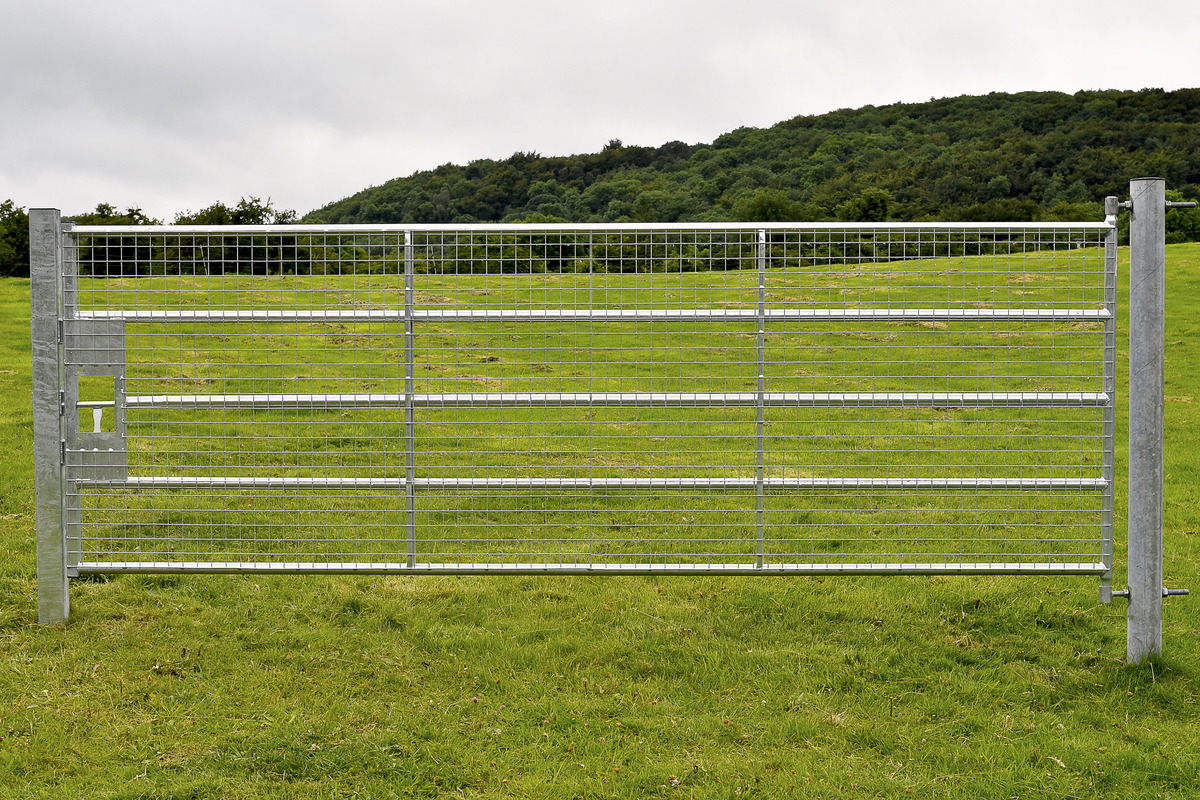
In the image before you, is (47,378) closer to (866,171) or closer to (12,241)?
(12,241)

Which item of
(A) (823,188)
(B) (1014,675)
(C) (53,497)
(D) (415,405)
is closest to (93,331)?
(C) (53,497)

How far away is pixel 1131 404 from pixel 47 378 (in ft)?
20.0

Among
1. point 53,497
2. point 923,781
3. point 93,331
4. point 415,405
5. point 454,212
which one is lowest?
point 923,781

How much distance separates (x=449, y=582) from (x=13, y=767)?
299cm

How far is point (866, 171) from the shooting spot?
40.8m

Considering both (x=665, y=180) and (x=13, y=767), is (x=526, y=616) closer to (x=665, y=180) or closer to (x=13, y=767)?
(x=13, y=767)

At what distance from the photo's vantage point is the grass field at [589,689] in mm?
4172

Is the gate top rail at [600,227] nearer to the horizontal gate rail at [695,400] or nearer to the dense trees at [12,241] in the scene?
the horizontal gate rail at [695,400]

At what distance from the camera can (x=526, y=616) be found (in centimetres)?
607

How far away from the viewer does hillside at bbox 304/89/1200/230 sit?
28.5 m

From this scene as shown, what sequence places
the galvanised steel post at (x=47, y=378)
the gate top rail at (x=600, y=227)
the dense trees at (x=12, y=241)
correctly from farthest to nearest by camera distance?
the dense trees at (x=12, y=241)
the galvanised steel post at (x=47, y=378)
the gate top rail at (x=600, y=227)

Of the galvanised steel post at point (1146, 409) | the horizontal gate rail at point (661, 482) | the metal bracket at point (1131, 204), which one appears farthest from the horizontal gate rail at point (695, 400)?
the metal bracket at point (1131, 204)

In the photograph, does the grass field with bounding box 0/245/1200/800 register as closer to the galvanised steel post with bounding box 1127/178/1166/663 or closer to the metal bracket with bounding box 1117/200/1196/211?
the galvanised steel post with bounding box 1127/178/1166/663

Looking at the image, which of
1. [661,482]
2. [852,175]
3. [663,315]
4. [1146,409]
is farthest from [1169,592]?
[852,175]
